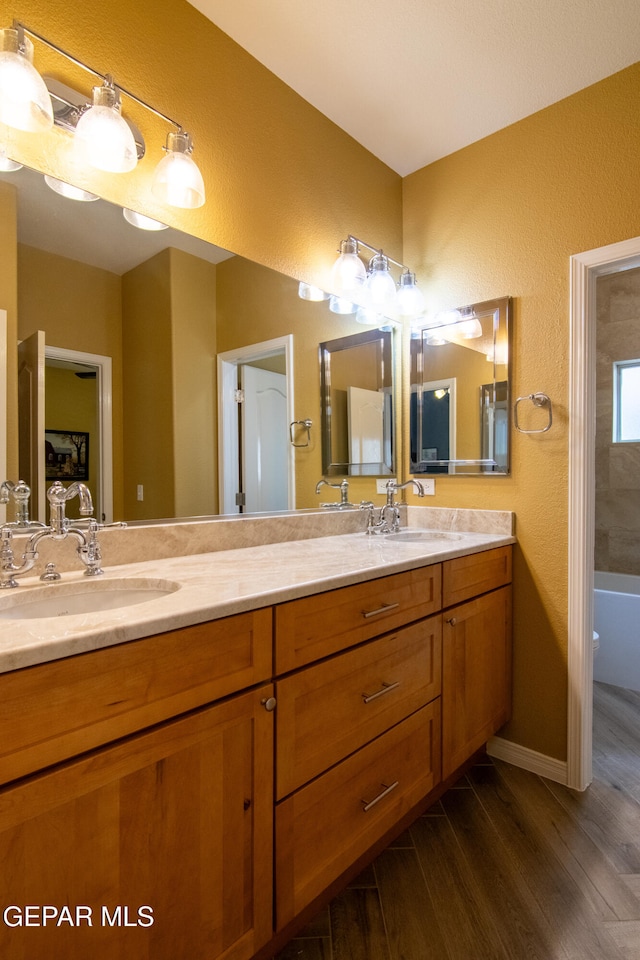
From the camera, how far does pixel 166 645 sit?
840 mm

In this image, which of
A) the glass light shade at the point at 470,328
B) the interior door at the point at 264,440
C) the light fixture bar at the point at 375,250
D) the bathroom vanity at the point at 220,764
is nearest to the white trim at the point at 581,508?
the glass light shade at the point at 470,328

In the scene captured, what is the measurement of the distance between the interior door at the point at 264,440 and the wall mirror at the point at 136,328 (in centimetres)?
9

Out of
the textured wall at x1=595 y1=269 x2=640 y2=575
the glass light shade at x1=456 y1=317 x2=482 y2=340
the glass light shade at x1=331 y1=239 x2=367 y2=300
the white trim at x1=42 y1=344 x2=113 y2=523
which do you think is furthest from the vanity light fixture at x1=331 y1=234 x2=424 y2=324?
the textured wall at x1=595 y1=269 x2=640 y2=575

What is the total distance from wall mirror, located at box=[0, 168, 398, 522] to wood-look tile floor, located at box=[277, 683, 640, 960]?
118cm

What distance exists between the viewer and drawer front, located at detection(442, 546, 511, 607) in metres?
1.57

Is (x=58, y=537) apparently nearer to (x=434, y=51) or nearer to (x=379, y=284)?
(x=379, y=284)

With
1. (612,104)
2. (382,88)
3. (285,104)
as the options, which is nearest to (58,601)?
(285,104)

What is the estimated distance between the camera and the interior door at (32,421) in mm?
1192

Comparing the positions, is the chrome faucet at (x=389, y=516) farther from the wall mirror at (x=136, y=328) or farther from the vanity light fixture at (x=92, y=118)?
the vanity light fixture at (x=92, y=118)

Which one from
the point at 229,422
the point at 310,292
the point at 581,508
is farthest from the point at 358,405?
the point at 581,508

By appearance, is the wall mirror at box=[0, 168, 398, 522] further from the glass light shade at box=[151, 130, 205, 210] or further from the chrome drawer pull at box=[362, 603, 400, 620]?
the chrome drawer pull at box=[362, 603, 400, 620]

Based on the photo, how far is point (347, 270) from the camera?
75.9 inches

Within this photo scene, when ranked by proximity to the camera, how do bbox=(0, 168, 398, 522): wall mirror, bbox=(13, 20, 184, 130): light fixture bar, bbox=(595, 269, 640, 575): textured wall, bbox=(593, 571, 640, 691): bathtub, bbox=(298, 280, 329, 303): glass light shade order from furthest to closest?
bbox=(595, 269, 640, 575): textured wall
bbox=(593, 571, 640, 691): bathtub
bbox=(298, 280, 329, 303): glass light shade
bbox=(0, 168, 398, 522): wall mirror
bbox=(13, 20, 184, 130): light fixture bar

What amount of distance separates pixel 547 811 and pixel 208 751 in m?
1.39
